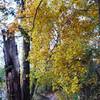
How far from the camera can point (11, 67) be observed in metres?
9.36

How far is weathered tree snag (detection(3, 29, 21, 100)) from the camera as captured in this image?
9.36m

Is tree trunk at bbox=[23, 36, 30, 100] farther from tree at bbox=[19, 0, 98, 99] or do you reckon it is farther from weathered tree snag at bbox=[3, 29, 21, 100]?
weathered tree snag at bbox=[3, 29, 21, 100]

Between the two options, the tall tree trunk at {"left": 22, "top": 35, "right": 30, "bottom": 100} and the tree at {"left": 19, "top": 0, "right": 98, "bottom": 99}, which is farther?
the tall tree trunk at {"left": 22, "top": 35, "right": 30, "bottom": 100}

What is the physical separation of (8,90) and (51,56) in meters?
1.82

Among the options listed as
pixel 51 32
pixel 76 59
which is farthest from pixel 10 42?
pixel 76 59

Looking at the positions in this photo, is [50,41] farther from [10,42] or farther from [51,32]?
[10,42]

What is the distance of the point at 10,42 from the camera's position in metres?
9.48

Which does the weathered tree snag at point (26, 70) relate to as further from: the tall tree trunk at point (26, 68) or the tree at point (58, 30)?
the tree at point (58, 30)

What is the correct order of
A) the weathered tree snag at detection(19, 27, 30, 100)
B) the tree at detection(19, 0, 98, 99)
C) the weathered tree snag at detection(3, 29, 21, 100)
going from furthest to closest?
the weathered tree snag at detection(19, 27, 30, 100) < the weathered tree snag at detection(3, 29, 21, 100) < the tree at detection(19, 0, 98, 99)

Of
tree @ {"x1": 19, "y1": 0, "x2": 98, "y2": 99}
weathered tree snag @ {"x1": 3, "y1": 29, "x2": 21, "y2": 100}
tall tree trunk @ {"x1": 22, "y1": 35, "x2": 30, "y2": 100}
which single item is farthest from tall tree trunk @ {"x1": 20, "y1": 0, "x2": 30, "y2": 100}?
weathered tree snag @ {"x1": 3, "y1": 29, "x2": 21, "y2": 100}

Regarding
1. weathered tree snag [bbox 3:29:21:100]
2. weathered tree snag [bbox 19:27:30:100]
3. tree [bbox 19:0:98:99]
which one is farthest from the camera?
weathered tree snag [bbox 19:27:30:100]

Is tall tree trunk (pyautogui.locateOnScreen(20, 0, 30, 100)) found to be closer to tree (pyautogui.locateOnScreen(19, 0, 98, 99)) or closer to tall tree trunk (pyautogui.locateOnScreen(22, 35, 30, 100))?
tall tree trunk (pyautogui.locateOnScreen(22, 35, 30, 100))

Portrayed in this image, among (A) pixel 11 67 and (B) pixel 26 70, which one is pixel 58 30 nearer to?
(A) pixel 11 67

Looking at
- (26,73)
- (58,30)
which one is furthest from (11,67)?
(58,30)
